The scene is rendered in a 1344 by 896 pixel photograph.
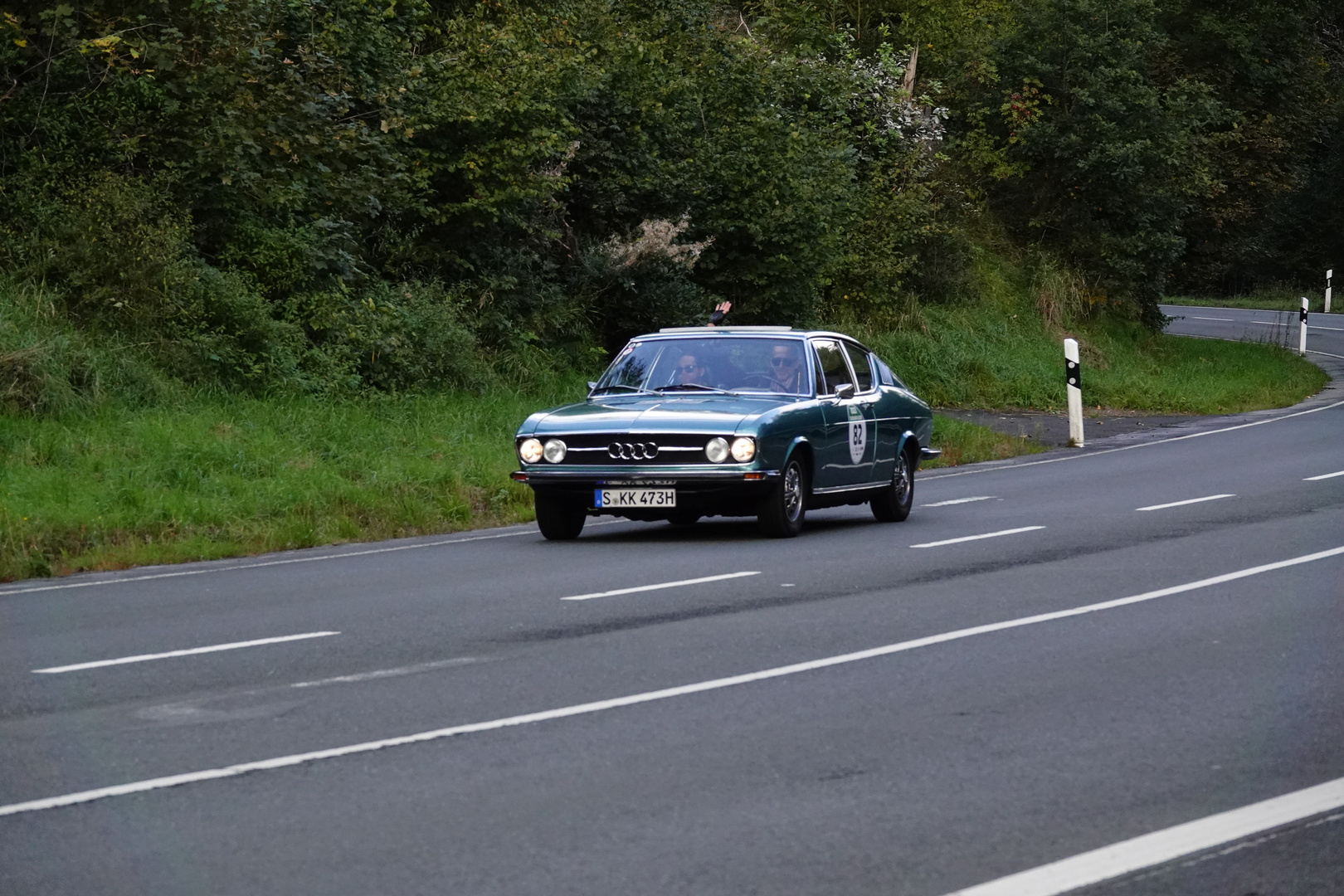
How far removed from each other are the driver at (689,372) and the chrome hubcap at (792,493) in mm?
1239

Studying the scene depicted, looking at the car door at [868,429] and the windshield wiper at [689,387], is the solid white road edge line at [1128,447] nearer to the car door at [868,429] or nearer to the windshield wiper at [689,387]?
the car door at [868,429]

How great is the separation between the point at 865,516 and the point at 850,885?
1238 centimetres

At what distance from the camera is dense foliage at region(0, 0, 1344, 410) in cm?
2031

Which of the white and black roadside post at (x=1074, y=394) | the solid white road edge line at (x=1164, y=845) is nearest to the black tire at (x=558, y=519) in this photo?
the solid white road edge line at (x=1164, y=845)

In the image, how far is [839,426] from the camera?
1555 cm

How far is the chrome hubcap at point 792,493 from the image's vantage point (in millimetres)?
14695

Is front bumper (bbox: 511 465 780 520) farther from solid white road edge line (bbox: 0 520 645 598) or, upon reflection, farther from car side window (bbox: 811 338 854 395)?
car side window (bbox: 811 338 854 395)

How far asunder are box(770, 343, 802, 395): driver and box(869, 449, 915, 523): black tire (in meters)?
1.37

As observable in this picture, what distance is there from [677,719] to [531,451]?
23.7 feet

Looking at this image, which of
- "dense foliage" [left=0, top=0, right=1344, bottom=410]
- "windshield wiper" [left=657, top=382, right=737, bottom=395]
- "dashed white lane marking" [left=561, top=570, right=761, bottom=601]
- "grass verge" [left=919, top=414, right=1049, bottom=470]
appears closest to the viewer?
"dashed white lane marking" [left=561, top=570, right=761, bottom=601]

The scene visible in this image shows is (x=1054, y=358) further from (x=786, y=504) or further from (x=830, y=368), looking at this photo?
(x=786, y=504)

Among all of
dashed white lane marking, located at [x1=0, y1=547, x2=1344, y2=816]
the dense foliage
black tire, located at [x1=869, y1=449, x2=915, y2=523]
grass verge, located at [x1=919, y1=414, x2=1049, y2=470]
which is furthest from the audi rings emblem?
grass verge, located at [x1=919, y1=414, x2=1049, y2=470]

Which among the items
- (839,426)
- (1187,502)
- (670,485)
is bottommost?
(1187,502)

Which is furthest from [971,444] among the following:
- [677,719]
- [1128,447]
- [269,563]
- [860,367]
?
[677,719]
